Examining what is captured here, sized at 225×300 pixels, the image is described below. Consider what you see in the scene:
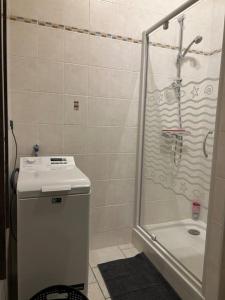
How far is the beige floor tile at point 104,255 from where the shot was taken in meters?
2.05

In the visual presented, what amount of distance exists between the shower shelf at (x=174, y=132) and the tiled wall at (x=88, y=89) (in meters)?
0.29

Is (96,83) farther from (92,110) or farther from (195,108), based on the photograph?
(195,108)

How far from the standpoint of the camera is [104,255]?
2146 millimetres

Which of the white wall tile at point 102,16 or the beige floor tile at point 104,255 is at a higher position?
the white wall tile at point 102,16

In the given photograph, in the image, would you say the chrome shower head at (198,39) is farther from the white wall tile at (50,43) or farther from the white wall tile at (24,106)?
the white wall tile at (24,106)

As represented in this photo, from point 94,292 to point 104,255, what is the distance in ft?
1.52

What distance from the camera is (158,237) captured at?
209cm

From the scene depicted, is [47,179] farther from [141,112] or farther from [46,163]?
[141,112]

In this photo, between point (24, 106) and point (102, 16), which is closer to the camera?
point (24, 106)

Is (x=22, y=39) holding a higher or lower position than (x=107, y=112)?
higher

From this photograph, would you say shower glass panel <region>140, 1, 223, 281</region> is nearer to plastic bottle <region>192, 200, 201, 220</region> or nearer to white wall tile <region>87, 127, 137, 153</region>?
plastic bottle <region>192, 200, 201, 220</region>

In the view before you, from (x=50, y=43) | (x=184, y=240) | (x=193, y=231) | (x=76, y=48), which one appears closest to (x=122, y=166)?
(x=184, y=240)

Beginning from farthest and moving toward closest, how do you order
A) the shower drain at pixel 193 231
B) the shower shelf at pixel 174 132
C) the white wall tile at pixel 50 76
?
the shower drain at pixel 193 231 → the shower shelf at pixel 174 132 → the white wall tile at pixel 50 76

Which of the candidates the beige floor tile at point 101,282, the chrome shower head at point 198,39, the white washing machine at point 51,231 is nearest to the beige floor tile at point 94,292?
the beige floor tile at point 101,282
